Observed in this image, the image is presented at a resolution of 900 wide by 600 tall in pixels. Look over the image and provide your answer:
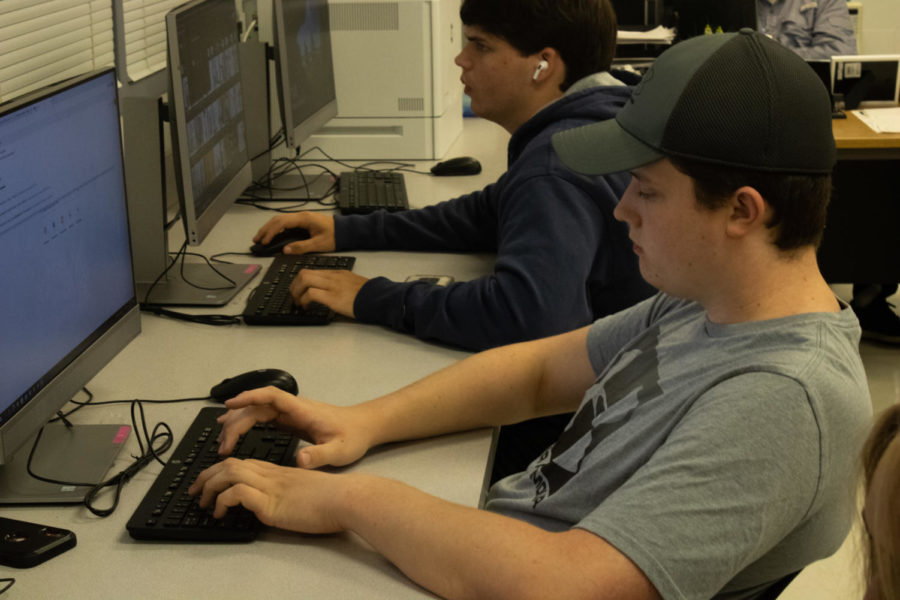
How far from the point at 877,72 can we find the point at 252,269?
253 cm

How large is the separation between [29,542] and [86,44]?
116 centimetres

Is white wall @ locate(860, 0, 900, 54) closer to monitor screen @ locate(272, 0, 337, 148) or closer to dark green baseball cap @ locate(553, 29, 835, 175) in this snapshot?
monitor screen @ locate(272, 0, 337, 148)

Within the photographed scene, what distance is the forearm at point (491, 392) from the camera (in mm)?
1365

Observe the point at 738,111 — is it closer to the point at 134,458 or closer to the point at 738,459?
the point at 738,459

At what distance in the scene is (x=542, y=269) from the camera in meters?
1.61

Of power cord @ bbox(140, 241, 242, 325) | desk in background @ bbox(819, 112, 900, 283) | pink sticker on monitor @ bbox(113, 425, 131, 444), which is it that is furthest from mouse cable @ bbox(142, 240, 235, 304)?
desk in background @ bbox(819, 112, 900, 283)

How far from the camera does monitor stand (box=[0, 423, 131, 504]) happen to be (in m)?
1.22

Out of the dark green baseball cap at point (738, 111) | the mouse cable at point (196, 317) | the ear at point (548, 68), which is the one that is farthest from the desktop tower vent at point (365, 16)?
the dark green baseball cap at point (738, 111)

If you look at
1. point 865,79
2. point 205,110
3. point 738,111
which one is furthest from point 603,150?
point 865,79

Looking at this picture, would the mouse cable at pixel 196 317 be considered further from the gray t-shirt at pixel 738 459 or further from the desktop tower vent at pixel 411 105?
the desktop tower vent at pixel 411 105

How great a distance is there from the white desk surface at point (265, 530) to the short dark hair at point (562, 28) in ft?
1.57

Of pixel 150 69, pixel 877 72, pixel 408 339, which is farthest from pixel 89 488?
pixel 877 72

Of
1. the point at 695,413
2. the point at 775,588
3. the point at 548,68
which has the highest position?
the point at 548,68

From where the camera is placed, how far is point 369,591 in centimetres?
105
